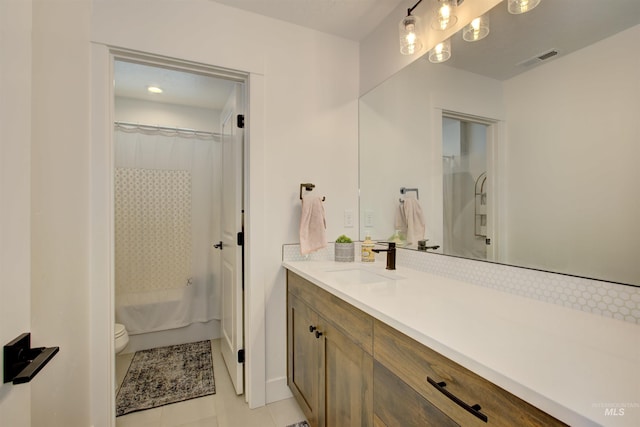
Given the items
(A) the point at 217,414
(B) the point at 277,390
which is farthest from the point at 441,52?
(A) the point at 217,414

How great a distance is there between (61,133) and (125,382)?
1.79 meters

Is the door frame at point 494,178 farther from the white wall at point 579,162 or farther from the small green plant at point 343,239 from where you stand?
the small green plant at point 343,239

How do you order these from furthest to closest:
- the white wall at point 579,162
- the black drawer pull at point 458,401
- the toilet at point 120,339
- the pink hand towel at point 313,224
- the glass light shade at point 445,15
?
the toilet at point 120,339 < the pink hand towel at point 313,224 < the glass light shade at point 445,15 < the white wall at point 579,162 < the black drawer pull at point 458,401

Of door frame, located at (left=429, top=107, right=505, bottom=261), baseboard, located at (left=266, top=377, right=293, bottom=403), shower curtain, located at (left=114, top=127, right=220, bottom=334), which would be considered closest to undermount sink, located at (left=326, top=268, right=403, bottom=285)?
door frame, located at (left=429, top=107, right=505, bottom=261)

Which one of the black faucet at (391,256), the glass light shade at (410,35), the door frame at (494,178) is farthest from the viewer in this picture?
the black faucet at (391,256)

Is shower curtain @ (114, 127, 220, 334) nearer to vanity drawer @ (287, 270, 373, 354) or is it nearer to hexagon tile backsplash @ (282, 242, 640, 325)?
vanity drawer @ (287, 270, 373, 354)

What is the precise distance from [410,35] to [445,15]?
7.7 inches

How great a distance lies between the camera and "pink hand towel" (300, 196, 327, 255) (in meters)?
1.78

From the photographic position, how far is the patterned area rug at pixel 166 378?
180cm

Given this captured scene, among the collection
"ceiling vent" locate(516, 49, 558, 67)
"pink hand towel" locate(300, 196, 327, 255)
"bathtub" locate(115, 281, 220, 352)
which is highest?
"ceiling vent" locate(516, 49, 558, 67)

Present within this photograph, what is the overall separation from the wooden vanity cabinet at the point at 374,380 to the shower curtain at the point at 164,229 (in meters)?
1.45

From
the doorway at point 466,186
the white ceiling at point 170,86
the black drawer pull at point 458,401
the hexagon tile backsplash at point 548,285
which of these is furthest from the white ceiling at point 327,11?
the black drawer pull at point 458,401

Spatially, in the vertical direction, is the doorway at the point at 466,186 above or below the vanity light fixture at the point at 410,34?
below

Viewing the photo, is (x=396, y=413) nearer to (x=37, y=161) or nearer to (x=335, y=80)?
(x=37, y=161)
